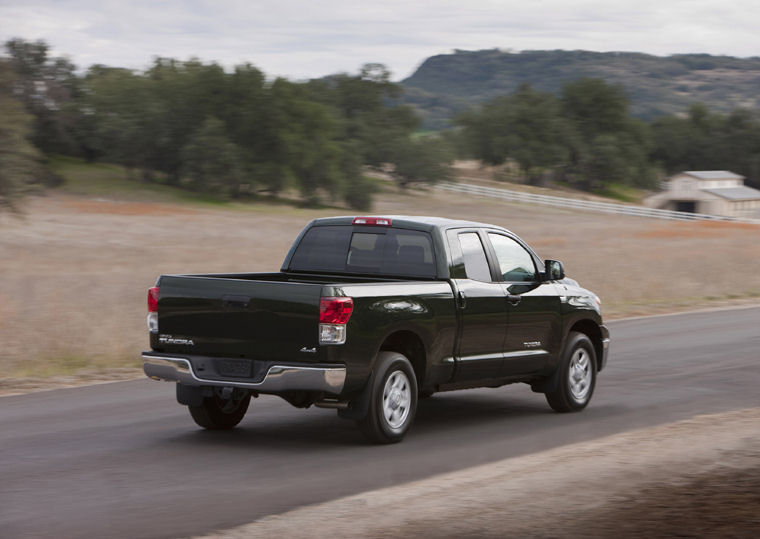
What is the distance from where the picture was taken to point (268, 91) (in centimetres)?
7762

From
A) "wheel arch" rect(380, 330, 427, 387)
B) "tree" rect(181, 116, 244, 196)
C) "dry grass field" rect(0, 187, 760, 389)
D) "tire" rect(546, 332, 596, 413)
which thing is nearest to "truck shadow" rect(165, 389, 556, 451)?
"tire" rect(546, 332, 596, 413)

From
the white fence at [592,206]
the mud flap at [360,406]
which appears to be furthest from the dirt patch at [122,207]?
the mud flap at [360,406]

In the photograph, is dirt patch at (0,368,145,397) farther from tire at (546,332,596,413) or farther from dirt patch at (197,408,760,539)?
dirt patch at (197,408,760,539)

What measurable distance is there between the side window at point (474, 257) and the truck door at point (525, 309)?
0.21 meters

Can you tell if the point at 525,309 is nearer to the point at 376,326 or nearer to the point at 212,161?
the point at 376,326

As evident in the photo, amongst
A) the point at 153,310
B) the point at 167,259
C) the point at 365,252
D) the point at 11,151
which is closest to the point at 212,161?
the point at 167,259

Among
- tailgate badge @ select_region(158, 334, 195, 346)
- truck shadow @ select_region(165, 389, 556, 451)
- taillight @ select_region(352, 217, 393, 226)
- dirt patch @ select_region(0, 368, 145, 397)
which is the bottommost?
dirt patch @ select_region(0, 368, 145, 397)

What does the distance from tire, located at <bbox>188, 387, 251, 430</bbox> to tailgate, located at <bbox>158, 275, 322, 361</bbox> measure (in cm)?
90

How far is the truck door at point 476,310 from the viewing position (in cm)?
995

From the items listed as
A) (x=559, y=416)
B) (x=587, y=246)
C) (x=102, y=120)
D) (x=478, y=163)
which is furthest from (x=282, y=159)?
(x=559, y=416)

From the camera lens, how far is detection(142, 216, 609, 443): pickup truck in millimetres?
8703

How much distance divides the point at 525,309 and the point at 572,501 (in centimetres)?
369

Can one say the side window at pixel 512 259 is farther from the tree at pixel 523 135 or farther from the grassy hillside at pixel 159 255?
the tree at pixel 523 135

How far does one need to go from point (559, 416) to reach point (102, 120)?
7502 centimetres
